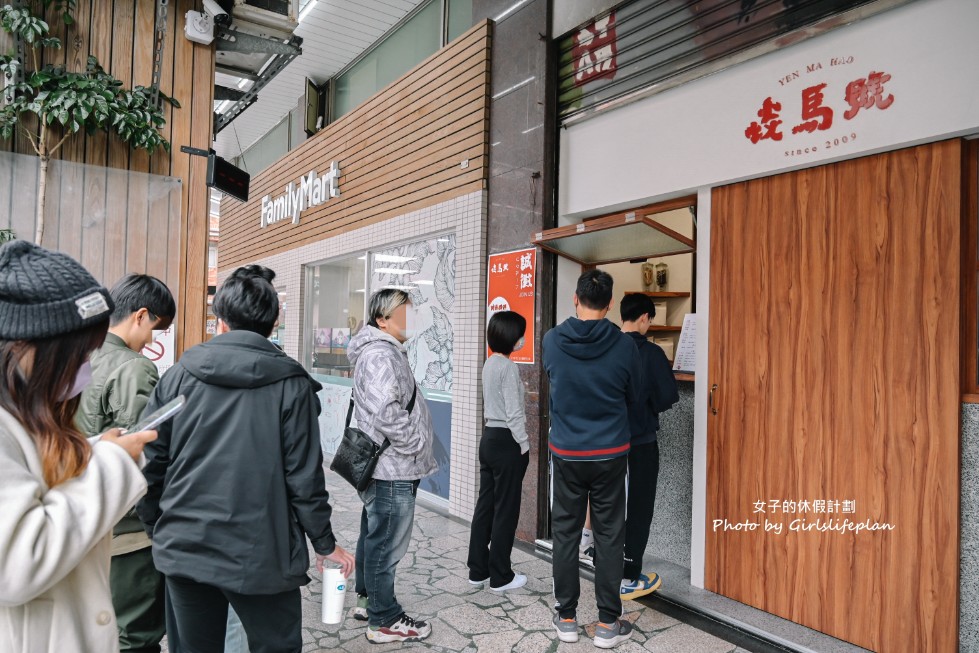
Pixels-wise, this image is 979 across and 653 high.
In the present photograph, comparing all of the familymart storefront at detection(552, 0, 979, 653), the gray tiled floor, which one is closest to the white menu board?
the familymart storefront at detection(552, 0, 979, 653)

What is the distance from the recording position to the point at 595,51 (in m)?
4.47

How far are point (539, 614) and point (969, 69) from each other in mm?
3364

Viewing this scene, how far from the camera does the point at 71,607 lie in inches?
45.4

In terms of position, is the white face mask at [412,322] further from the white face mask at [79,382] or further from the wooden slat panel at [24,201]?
the white face mask at [79,382]

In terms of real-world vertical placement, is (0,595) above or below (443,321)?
below

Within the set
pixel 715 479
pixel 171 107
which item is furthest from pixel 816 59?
pixel 171 107

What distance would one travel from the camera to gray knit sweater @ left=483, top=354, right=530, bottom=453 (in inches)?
144

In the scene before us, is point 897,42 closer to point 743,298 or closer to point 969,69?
point 969,69

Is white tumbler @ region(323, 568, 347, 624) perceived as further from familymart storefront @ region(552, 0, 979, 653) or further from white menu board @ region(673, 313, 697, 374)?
white menu board @ region(673, 313, 697, 374)

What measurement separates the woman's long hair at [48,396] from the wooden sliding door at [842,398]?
319cm

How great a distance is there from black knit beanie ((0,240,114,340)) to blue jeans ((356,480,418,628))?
213 centimetres

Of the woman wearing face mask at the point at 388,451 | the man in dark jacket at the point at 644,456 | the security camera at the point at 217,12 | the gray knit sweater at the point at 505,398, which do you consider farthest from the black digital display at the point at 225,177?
the man in dark jacket at the point at 644,456

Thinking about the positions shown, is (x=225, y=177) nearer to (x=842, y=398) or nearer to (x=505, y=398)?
(x=505, y=398)

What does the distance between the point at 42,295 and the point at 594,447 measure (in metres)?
2.50
